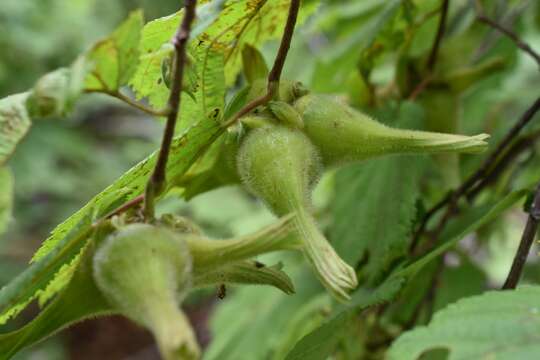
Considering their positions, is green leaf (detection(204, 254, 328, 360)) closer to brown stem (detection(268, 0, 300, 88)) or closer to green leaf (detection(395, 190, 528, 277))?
green leaf (detection(395, 190, 528, 277))

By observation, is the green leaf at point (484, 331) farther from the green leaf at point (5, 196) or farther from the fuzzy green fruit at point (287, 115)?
the green leaf at point (5, 196)

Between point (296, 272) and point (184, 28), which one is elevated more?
point (184, 28)

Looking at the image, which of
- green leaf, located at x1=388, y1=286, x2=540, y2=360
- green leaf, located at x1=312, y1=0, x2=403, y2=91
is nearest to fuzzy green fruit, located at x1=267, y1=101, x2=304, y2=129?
green leaf, located at x1=388, y1=286, x2=540, y2=360

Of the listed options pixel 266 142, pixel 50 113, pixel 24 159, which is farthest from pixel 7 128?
pixel 24 159

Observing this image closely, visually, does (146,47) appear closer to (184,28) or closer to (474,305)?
(184,28)

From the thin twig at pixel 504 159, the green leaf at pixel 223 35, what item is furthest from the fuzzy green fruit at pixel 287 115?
the thin twig at pixel 504 159
